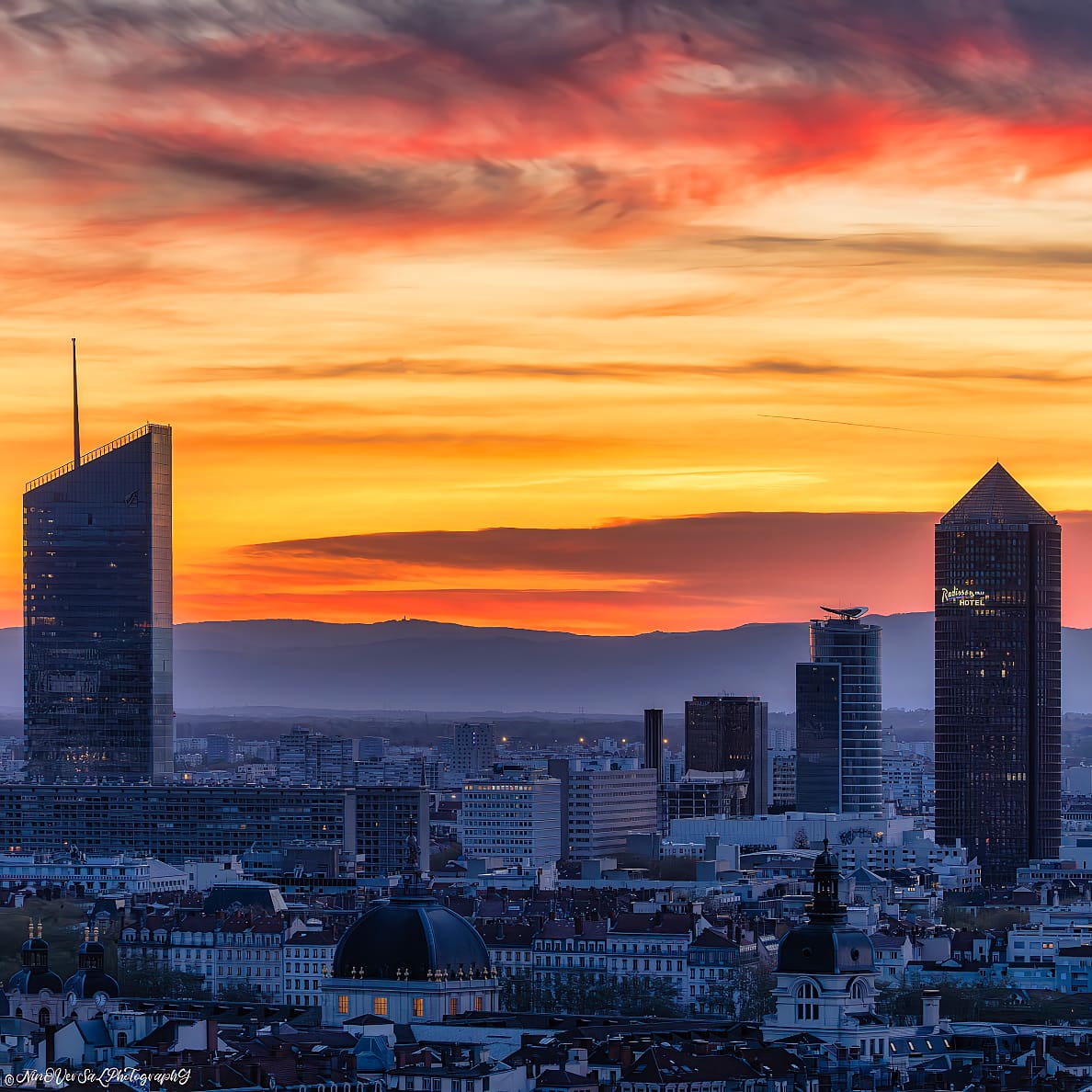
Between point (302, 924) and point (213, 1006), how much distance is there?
35268 millimetres

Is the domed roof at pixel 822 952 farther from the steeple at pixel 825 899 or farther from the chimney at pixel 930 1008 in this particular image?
the chimney at pixel 930 1008

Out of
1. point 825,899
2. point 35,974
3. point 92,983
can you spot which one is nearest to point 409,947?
point 92,983

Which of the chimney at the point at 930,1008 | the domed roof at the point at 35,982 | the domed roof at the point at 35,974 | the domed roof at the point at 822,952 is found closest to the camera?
the domed roof at the point at 822,952

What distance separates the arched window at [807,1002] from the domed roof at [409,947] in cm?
1605

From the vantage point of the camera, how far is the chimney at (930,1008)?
471 feet

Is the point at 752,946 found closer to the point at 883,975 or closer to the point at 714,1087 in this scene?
the point at 883,975

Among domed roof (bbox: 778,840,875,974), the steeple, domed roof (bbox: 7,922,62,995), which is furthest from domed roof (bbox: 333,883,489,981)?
the steeple

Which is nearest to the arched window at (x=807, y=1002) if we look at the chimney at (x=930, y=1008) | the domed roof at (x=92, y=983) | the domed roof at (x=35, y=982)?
the chimney at (x=930, y=1008)

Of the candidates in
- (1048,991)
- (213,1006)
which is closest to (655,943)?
(1048,991)

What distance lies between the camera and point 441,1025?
432 feet

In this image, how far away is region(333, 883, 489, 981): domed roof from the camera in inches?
5463

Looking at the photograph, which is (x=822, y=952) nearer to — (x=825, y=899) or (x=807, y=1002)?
(x=807, y=1002)

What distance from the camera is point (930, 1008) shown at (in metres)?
145

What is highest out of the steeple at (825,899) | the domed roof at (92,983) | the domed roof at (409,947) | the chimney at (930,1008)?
the steeple at (825,899)
